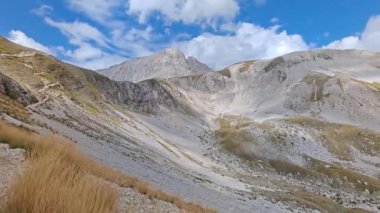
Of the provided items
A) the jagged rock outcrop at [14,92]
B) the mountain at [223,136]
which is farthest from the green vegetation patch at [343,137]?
the jagged rock outcrop at [14,92]

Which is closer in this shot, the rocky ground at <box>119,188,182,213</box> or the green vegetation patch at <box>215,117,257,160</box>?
the rocky ground at <box>119,188,182,213</box>

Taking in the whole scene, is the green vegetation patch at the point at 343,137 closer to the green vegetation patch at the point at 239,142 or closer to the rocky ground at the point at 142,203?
the green vegetation patch at the point at 239,142

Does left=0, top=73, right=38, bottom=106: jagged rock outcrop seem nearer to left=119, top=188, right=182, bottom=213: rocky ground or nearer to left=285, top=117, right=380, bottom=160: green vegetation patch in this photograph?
left=119, top=188, right=182, bottom=213: rocky ground

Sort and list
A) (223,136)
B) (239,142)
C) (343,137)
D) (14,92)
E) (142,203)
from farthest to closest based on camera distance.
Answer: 1. (343,137)
2. (223,136)
3. (239,142)
4. (14,92)
5. (142,203)

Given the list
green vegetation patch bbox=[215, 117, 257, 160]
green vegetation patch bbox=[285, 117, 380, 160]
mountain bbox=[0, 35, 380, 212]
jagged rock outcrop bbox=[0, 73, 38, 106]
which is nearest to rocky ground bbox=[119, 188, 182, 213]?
mountain bbox=[0, 35, 380, 212]

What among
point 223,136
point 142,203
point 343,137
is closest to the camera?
point 142,203

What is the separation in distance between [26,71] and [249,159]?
61.0 metres

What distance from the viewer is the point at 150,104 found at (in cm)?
15675

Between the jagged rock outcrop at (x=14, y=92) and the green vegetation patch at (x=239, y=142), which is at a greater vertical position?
the green vegetation patch at (x=239, y=142)

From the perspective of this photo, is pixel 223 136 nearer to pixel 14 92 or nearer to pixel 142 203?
pixel 14 92

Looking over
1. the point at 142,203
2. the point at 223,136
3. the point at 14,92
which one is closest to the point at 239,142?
the point at 223,136

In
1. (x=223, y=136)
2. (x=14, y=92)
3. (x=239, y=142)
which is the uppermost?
(x=223, y=136)

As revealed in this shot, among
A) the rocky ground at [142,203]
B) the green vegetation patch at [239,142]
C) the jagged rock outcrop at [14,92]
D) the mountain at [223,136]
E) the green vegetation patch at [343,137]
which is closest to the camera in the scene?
the rocky ground at [142,203]

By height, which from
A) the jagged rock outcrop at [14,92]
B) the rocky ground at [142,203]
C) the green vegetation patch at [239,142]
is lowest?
the rocky ground at [142,203]
